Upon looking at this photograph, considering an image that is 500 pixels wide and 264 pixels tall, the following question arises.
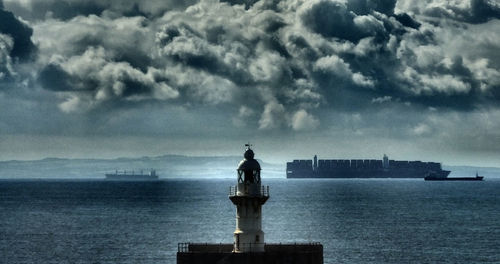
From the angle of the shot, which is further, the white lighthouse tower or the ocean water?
the ocean water

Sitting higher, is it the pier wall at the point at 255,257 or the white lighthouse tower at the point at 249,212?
the white lighthouse tower at the point at 249,212

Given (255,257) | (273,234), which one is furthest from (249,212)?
(273,234)

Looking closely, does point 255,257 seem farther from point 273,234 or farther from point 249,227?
point 273,234

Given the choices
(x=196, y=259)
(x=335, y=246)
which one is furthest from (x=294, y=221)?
(x=196, y=259)

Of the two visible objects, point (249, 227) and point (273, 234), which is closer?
point (249, 227)

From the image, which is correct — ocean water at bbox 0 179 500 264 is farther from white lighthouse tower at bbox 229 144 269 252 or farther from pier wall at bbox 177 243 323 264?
white lighthouse tower at bbox 229 144 269 252

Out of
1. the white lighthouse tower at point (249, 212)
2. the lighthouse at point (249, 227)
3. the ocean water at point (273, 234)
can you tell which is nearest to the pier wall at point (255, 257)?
the lighthouse at point (249, 227)

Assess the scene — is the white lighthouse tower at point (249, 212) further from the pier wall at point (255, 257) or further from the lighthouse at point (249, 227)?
the pier wall at point (255, 257)

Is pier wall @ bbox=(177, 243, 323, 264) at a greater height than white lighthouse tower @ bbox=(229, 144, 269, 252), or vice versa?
white lighthouse tower @ bbox=(229, 144, 269, 252)

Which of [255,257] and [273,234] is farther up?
[255,257]

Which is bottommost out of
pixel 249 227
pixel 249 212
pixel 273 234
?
pixel 273 234

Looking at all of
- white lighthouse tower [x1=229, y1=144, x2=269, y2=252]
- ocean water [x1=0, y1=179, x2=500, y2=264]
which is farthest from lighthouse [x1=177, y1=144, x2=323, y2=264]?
ocean water [x1=0, y1=179, x2=500, y2=264]

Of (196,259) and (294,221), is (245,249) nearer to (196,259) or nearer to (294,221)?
A: (196,259)

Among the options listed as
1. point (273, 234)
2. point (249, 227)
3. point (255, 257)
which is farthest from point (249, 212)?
point (273, 234)
